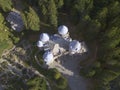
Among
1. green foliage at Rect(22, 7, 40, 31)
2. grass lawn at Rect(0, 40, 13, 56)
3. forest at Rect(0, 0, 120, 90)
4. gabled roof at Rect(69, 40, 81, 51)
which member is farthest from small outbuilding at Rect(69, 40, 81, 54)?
grass lawn at Rect(0, 40, 13, 56)

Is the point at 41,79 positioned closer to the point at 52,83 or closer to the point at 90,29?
the point at 52,83

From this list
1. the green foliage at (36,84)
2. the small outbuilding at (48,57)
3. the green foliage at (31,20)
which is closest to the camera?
the green foliage at (36,84)

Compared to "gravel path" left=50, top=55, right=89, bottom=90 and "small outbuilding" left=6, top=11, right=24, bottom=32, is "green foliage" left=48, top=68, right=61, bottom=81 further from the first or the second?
"small outbuilding" left=6, top=11, right=24, bottom=32

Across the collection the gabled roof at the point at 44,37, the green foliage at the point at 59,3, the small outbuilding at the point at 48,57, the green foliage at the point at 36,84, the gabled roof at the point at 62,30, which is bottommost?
the green foliage at the point at 36,84

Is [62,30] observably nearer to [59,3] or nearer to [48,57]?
[48,57]

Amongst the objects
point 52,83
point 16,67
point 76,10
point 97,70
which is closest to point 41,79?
point 52,83

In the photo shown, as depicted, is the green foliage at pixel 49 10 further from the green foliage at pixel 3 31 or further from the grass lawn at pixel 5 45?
the grass lawn at pixel 5 45

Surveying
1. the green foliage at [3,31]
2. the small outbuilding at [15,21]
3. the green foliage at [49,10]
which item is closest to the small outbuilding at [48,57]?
the green foliage at [49,10]
